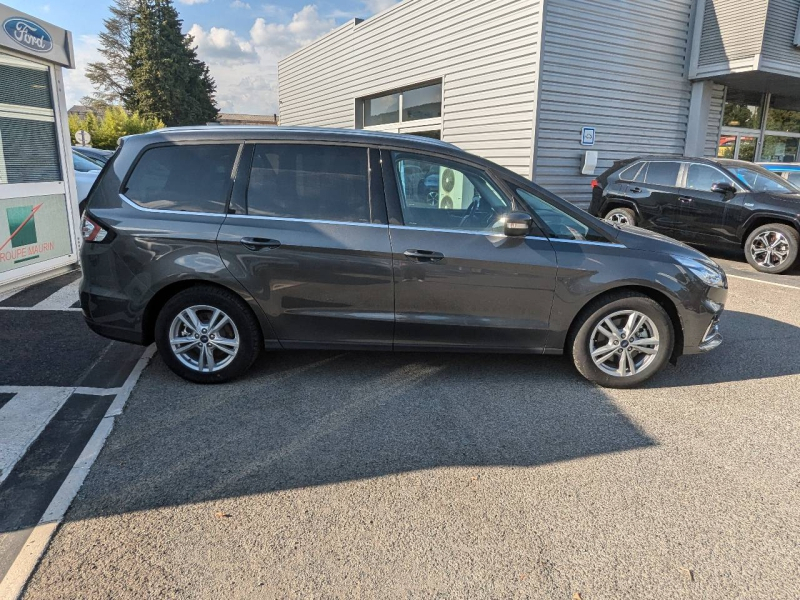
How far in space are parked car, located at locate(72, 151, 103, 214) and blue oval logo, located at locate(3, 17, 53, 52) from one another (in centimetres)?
265

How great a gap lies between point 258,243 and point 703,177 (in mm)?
7896

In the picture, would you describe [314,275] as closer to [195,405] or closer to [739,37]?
[195,405]

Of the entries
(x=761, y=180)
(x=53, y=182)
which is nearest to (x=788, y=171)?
(x=761, y=180)

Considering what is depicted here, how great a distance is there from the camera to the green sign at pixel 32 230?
6.42m

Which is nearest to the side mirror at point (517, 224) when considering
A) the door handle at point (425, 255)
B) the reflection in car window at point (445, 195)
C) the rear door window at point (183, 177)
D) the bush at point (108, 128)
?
the reflection in car window at point (445, 195)

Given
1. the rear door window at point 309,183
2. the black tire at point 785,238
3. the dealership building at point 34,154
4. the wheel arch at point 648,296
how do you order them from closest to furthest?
1. the rear door window at point 309,183
2. the wheel arch at point 648,296
3. the dealership building at point 34,154
4. the black tire at point 785,238

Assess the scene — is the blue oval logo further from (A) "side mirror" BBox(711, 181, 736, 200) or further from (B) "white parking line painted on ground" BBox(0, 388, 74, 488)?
(A) "side mirror" BBox(711, 181, 736, 200)

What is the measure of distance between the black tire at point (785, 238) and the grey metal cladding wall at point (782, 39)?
16.4ft

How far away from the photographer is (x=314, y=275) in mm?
3779

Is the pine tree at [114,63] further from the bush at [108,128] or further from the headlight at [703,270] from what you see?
the headlight at [703,270]

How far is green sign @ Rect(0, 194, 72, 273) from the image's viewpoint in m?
6.42

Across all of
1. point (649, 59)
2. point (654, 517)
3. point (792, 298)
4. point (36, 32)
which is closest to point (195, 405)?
point (654, 517)

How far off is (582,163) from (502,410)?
9166 millimetres

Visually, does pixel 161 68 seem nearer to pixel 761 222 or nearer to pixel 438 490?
pixel 761 222
